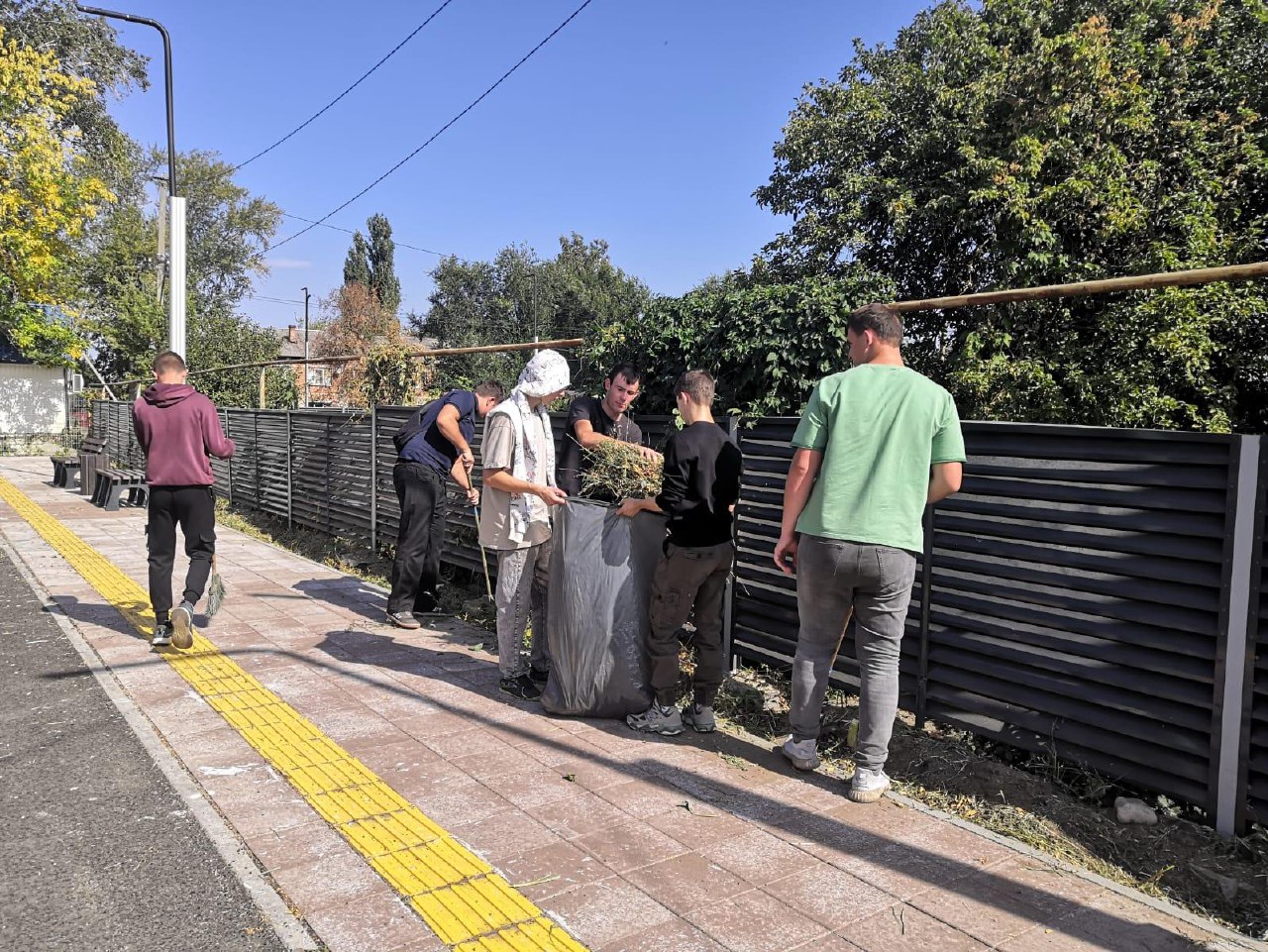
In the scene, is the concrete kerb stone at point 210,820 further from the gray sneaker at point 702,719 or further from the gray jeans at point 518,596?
the gray sneaker at point 702,719

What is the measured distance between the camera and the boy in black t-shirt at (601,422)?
15.9ft

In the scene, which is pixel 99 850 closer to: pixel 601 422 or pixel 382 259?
pixel 601 422

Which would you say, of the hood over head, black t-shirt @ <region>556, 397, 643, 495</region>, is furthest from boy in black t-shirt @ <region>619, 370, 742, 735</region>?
the hood over head

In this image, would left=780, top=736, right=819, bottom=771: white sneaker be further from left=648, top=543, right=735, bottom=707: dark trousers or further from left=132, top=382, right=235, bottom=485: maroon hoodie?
left=132, top=382, right=235, bottom=485: maroon hoodie

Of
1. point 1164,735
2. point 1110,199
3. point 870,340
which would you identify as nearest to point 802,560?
point 870,340

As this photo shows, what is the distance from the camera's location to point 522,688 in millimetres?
4828

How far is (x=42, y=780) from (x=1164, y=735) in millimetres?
4593

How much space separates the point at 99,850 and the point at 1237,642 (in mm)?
4141

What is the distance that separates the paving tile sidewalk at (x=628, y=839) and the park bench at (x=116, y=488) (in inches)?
382

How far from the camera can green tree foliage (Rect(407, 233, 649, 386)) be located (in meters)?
60.8

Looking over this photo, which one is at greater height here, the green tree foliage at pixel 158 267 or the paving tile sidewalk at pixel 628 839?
the green tree foliage at pixel 158 267

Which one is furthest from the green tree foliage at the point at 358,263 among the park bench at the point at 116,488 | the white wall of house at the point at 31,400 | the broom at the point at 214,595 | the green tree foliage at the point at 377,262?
the broom at the point at 214,595

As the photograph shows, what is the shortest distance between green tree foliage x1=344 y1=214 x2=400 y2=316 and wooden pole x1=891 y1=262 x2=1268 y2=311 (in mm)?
70932

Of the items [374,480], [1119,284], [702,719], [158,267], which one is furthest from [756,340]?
[158,267]
